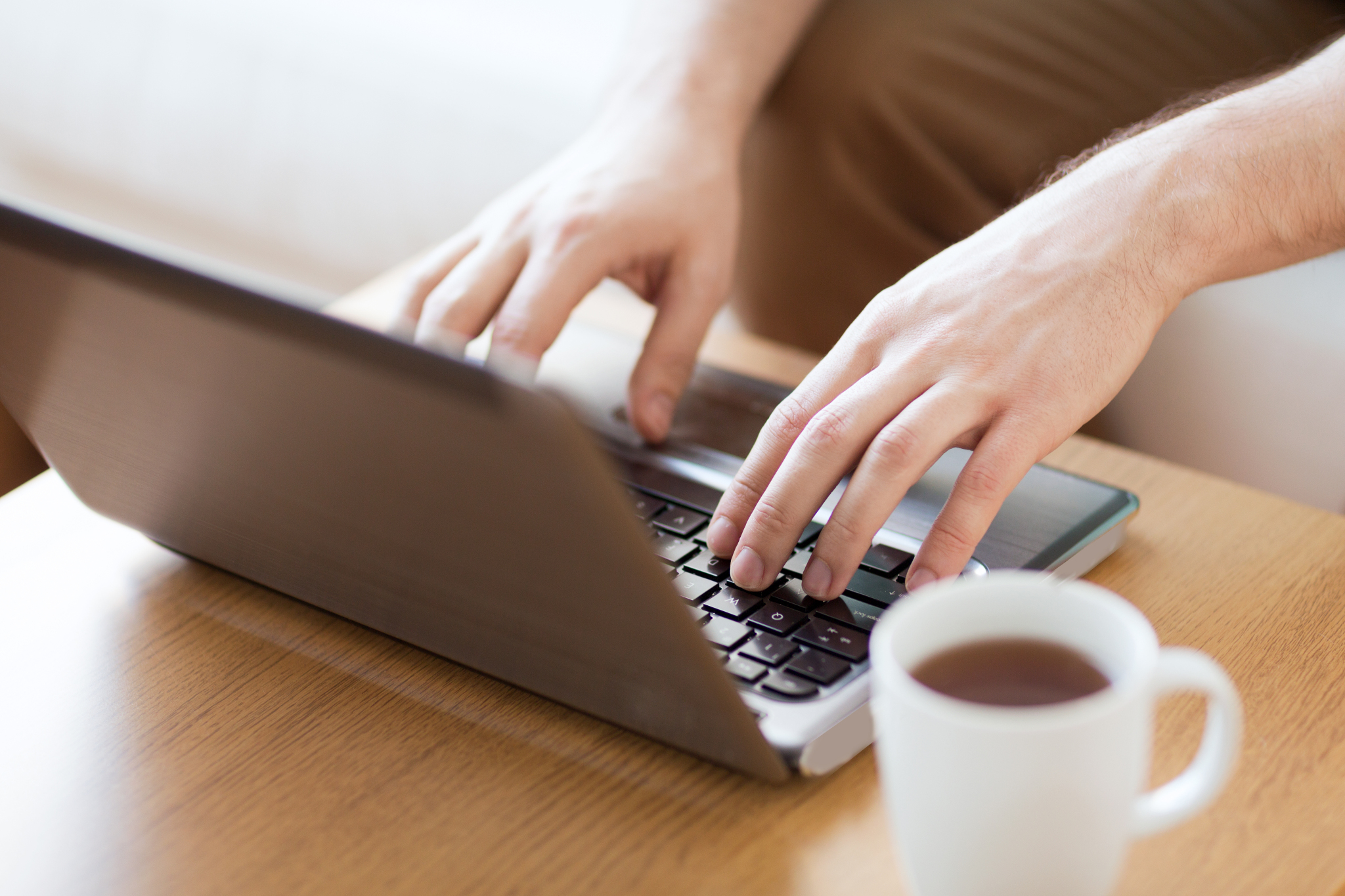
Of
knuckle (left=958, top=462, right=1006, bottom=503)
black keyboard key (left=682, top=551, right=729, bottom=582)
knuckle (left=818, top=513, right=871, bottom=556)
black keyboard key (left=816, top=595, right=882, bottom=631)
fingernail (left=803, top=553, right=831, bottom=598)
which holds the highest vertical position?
knuckle (left=958, top=462, right=1006, bottom=503)

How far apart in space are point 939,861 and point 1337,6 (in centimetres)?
94

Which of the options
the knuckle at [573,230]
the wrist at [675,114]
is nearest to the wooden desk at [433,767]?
the knuckle at [573,230]

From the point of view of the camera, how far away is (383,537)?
1.44 ft

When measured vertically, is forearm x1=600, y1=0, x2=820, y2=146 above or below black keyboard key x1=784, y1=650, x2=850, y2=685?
above

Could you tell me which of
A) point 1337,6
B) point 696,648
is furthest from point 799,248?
point 696,648

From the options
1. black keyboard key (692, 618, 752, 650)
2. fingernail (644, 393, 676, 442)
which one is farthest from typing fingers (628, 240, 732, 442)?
black keyboard key (692, 618, 752, 650)

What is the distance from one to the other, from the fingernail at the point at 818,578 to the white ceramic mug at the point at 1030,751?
0.49 feet

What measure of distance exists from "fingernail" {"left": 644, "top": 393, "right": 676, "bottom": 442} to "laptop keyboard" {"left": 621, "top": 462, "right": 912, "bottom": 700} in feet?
0.36

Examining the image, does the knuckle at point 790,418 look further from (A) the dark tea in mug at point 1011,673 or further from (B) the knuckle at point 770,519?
(A) the dark tea in mug at point 1011,673

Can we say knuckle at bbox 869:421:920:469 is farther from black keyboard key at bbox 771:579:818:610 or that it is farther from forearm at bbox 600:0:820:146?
forearm at bbox 600:0:820:146

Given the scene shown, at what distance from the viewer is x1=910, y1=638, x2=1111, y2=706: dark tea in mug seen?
0.34 metres

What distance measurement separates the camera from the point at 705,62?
0.89 m

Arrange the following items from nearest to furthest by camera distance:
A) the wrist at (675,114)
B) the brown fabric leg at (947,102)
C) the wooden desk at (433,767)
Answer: the wooden desk at (433,767), the wrist at (675,114), the brown fabric leg at (947,102)

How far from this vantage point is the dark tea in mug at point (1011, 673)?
1.13 ft
